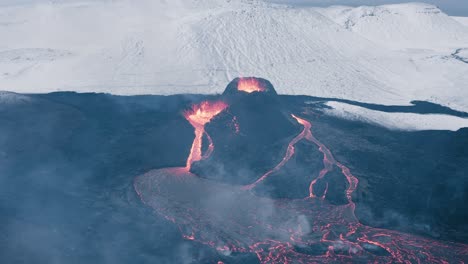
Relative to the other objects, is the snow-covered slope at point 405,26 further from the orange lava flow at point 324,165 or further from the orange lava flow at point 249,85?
the orange lava flow at point 324,165

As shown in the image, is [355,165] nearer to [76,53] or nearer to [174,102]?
[174,102]

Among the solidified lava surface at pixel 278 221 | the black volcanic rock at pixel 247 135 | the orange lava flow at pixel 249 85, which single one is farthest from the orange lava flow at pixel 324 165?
the orange lava flow at pixel 249 85

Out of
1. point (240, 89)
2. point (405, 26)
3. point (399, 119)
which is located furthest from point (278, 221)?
point (405, 26)

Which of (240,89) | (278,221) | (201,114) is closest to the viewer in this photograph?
(278,221)

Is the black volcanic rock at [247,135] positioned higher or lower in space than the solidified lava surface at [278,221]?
higher

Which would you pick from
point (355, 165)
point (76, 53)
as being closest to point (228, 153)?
point (355, 165)

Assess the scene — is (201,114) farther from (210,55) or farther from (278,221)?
(210,55)

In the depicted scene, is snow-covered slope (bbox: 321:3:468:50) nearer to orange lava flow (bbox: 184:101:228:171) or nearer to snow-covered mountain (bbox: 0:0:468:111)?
snow-covered mountain (bbox: 0:0:468:111)
